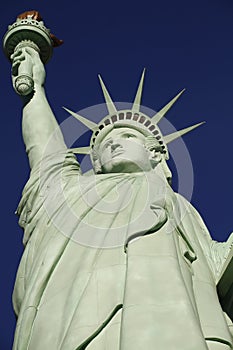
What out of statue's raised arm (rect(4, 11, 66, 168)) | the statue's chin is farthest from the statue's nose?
statue's raised arm (rect(4, 11, 66, 168))

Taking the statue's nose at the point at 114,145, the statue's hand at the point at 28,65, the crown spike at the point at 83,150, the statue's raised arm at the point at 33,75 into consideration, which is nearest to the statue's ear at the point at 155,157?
the statue's nose at the point at 114,145

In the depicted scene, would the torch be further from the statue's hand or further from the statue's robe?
the statue's robe

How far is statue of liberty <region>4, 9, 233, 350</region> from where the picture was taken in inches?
218

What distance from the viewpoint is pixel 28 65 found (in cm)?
933

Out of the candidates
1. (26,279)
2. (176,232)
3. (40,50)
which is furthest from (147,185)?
(40,50)

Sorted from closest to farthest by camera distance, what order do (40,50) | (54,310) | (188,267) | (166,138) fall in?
(54,310)
(188,267)
(166,138)
(40,50)

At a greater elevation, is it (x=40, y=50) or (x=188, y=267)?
(x=40, y=50)

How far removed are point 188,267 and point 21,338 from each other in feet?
4.52

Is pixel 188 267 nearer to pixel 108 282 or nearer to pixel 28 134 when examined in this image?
pixel 108 282

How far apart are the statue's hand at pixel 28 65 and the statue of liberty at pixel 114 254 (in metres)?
0.29

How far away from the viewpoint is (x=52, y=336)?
574 centimetres

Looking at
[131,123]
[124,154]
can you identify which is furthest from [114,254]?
[131,123]

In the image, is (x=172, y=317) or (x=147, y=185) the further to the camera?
(x=147, y=185)

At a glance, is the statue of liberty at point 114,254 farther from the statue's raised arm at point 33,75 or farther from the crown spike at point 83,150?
the crown spike at point 83,150
